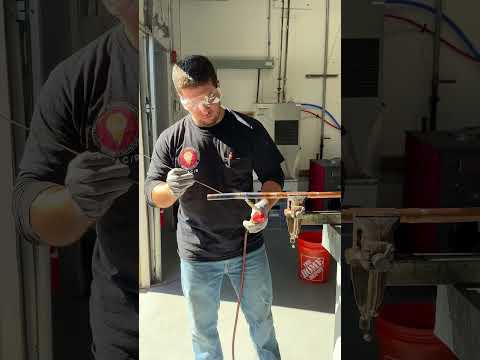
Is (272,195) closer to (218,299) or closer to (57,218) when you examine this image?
(218,299)

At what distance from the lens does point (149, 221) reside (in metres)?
0.76

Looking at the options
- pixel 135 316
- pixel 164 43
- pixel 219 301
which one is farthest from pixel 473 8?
pixel 135 316

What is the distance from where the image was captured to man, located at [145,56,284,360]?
2.32 ft

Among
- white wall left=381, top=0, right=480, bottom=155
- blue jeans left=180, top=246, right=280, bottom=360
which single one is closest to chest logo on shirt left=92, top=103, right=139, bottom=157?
blue jeans left=180, top=246, right=280, bottom=360

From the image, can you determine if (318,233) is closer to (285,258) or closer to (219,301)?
(285,258)

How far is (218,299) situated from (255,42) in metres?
0.44

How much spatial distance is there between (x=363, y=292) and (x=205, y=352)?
1.13 feet

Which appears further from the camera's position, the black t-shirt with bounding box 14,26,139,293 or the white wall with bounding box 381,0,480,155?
the white wall with bounding box 381,0,480,155

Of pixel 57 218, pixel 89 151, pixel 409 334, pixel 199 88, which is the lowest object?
pixel 409 334

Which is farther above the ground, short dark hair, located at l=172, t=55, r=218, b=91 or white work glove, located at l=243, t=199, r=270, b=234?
short dark hair, located at l=172, t=55, r=218, b=91

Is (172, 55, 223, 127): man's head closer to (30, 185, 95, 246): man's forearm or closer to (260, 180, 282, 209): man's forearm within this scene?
(260, 180, 282, 209): man's forearm

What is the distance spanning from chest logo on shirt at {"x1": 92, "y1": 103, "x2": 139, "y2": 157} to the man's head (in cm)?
9

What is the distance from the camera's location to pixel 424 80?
92 centimetres

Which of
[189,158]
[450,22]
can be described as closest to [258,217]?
[189,158]
